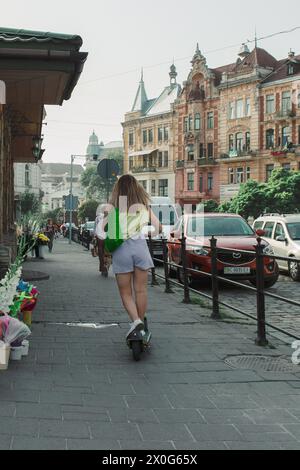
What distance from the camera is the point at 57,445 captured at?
3.35 meters

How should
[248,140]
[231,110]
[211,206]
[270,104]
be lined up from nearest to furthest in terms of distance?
[270,104]
[211,206]
[248,140]
[231,110]

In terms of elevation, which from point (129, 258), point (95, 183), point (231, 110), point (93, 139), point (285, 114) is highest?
point (93, 139)

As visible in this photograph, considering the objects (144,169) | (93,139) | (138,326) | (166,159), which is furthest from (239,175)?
(93,139)

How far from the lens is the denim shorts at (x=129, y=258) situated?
5.70m

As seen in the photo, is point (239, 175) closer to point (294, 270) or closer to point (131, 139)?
point (131, 139)

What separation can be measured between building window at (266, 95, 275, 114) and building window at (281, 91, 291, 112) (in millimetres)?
1275

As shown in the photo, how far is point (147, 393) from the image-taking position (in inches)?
177

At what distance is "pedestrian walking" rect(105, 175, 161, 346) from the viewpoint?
224 inches

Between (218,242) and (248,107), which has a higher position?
(248,107)

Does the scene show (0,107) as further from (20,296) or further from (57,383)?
(57,383)

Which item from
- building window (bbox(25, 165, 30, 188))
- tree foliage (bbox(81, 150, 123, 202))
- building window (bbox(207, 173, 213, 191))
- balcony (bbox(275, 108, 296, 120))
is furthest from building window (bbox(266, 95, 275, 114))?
tree foliage (bbox(81, 150, 123, 202))

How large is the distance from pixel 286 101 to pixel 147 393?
5605 cm

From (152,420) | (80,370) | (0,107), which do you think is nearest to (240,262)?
(0,107)

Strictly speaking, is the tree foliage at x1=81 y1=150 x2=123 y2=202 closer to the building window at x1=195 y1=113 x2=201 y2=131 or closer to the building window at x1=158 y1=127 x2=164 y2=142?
the building window at x1=158 y1=127 x2=164 y2=142
